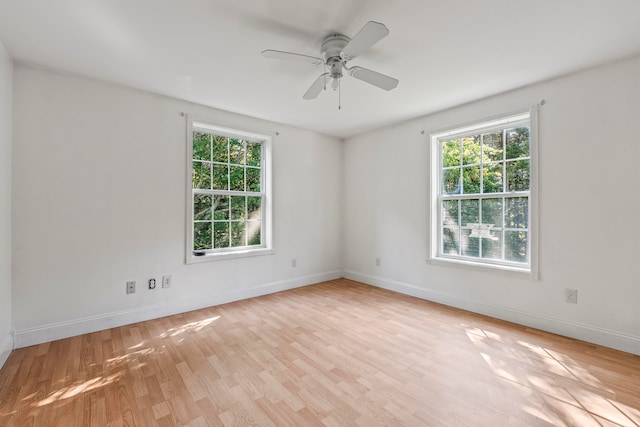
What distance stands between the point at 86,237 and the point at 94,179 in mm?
562

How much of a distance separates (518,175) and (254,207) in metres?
3.22

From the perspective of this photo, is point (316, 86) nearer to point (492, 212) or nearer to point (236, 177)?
point (236, 177)

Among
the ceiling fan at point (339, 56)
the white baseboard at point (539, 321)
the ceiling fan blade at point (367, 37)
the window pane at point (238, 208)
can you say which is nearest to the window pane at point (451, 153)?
the white baseboard at point (539, 321)

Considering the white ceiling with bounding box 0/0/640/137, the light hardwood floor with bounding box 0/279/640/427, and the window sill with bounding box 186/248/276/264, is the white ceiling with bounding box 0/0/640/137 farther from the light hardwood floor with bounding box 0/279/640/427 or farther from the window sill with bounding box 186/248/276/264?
the light hardwood floor with bounding box 0/279/640/427

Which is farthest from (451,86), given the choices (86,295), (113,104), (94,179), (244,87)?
(86,295)

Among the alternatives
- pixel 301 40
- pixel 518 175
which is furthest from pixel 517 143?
pixel 301 40

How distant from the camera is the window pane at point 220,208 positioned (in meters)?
3.61

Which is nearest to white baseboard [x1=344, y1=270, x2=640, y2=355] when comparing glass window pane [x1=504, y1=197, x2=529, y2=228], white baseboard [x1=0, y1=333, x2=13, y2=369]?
glass window pane [x1=504, y1=197, x2=529, y2=228]

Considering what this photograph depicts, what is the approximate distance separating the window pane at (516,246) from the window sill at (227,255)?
114 inches

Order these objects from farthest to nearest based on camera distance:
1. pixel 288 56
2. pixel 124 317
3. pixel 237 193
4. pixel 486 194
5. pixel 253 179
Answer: pixel 253 179 → pixel 237 193 → pixel 486 194 → pixel 124 317 → pixel 288 56

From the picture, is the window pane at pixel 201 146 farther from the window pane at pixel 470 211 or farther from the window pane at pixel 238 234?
the window pane at pixel 470 211

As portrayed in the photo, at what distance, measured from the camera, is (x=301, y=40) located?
2.10m

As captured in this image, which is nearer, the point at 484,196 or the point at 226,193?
the point at 484,196

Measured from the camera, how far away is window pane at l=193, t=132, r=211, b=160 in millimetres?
3467
